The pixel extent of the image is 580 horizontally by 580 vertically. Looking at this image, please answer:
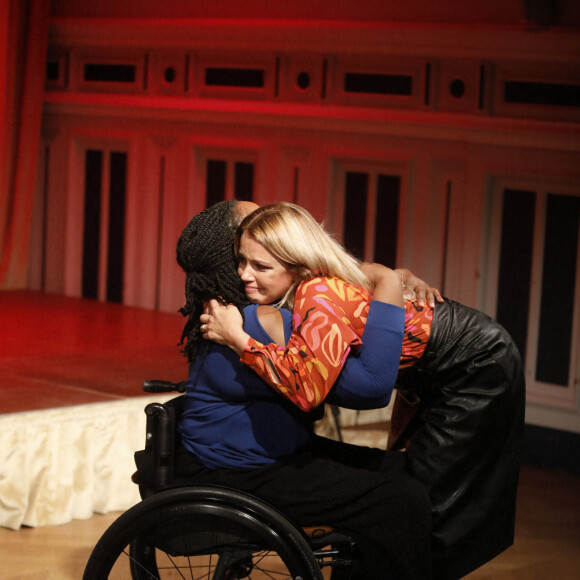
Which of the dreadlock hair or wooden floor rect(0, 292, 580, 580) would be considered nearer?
the dreadlock hair

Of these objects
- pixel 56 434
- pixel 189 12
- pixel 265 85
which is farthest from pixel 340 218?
pixel 56 434

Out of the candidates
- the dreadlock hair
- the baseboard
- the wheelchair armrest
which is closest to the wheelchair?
the wheelchair armrest

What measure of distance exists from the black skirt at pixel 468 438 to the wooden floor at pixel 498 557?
769 mm

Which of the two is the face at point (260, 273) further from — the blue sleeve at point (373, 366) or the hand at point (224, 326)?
the blue sleeve at point (373, 366)

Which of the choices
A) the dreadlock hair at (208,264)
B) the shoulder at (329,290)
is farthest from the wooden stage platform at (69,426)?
the shoulder at (329,290)

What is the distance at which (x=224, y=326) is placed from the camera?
1619 mm

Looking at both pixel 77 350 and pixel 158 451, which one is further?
pixel 77 350

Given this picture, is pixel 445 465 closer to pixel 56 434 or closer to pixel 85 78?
pixel 56 434

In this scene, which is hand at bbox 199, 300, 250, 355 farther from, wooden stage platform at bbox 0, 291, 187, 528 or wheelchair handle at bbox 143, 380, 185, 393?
wooden stage platform at bbox 0, 291, 187, 528

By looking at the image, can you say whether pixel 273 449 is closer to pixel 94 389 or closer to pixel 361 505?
pixel 361 505

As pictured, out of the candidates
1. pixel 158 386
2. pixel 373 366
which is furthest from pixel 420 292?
pixel 158 386

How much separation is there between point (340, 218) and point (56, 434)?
1766 millimetres

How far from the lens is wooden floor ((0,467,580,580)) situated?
238cm

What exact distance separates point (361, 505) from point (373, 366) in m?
0.24
